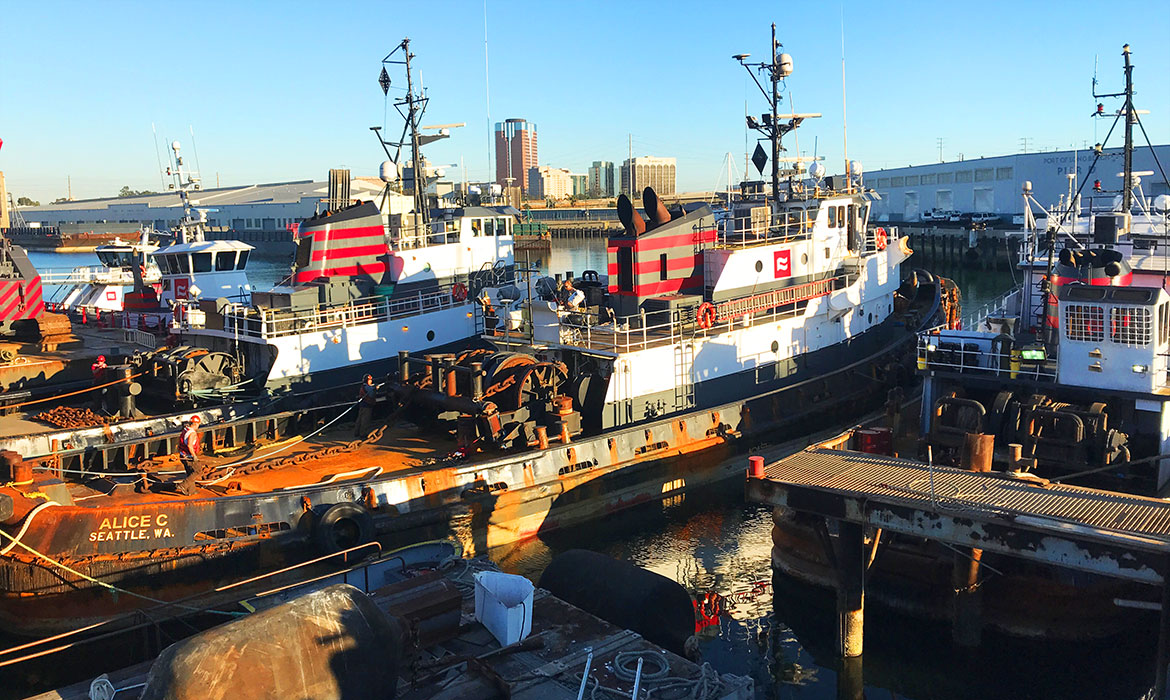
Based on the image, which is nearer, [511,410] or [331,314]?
[511,410]

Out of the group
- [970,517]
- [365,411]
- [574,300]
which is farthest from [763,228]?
[970,517]

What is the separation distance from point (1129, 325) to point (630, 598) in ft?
31.4

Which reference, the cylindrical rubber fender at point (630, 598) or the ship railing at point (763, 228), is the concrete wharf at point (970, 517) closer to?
the cylindrical rubber fender at point (630, 598)

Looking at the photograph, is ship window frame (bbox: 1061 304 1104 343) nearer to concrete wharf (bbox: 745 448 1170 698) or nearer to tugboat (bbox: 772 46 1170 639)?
tugboat (bbox: 772 46 1170 639)

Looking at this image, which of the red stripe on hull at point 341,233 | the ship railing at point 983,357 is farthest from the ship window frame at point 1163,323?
the red stripe on hull at point 341,233

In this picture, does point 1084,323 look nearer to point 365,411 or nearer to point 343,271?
point 365,411

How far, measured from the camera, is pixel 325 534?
1407 cm

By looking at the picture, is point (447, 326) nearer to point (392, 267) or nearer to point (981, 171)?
point (392, 267)

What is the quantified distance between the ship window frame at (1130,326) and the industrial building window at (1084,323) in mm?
168

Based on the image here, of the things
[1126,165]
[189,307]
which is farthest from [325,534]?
[1126,165]

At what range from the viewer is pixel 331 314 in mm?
22234

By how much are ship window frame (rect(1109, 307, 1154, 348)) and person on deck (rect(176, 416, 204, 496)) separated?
14.7 meters

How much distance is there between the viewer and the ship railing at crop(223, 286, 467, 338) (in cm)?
2148

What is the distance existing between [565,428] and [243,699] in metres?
10.8
